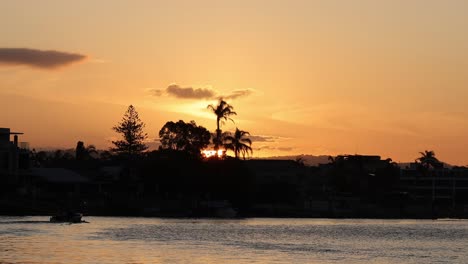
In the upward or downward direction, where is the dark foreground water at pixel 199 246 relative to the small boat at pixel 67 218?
downward

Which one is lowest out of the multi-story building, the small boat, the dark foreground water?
the dark foreground water

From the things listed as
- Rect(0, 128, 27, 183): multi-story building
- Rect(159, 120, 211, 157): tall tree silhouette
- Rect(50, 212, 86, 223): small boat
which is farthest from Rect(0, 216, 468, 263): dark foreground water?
Rect(159, 120, 211, 157): tall tree silhouette

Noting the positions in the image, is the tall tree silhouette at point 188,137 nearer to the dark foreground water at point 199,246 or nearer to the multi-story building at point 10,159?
the multi-story building at point 10,159

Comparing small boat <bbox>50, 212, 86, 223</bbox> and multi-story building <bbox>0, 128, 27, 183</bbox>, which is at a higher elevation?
multi-story building <bbox>0, 128, 27, 183</bbox>

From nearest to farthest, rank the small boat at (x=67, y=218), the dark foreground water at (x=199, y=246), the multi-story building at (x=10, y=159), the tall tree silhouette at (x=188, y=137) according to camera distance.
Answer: the dark foreground water at (x=199, y=246), the small boat at (x=67, y=218), the multi-story building at (x=10, y=159), the tall tree silhouette at (x=188, y=137)

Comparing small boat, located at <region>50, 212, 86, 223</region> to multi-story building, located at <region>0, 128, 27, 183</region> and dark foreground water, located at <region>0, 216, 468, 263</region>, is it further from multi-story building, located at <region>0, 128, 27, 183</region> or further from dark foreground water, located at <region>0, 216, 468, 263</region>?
multi-story building, located at <region>0, 128, 27, 183</region>

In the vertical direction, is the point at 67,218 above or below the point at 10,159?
below

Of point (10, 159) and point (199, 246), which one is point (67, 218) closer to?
point (10, 159)

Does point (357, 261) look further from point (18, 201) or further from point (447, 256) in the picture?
point (18, 201)

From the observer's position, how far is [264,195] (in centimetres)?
17912

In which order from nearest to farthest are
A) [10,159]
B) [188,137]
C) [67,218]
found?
1. [67,218]
2. [10,159]
3. [188,137]

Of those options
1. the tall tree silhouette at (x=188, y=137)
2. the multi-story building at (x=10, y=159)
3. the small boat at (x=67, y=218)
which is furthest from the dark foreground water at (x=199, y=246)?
the tall tree silhouette at (x=188, y=137)

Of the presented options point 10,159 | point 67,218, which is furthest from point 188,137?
point 67,218

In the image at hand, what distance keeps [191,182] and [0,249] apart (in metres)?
80.4
